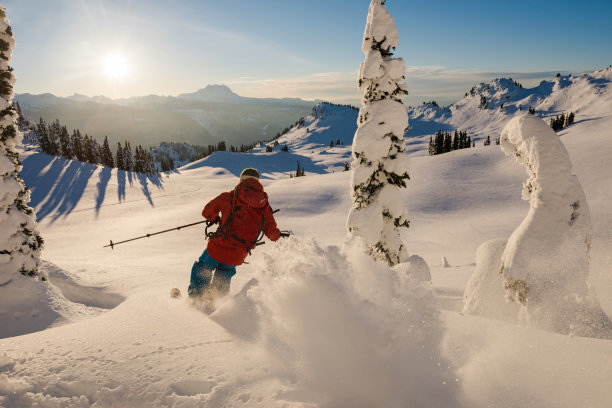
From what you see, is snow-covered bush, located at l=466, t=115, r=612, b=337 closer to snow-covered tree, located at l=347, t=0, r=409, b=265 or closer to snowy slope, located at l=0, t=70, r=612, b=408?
snowy slope, located at l=0, t=70, r=612, b=408

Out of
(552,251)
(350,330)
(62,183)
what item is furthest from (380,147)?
(62,183)

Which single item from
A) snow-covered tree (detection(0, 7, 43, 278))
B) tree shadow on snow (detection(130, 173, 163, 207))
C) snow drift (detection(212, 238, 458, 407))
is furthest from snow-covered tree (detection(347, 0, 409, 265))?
tree shadow on snow (detection(130, 173, 163, 207))

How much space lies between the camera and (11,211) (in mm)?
7238

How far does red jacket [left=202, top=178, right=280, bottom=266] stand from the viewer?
4949 millimetres

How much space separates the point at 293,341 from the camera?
2.60 metres

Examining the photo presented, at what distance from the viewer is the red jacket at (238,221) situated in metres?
4.95

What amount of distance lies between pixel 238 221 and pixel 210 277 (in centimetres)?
112

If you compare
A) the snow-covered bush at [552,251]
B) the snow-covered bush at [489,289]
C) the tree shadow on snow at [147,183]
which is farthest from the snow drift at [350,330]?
the tree shadow on snow at [147,183]

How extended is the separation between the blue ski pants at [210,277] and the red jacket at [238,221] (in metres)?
0.13

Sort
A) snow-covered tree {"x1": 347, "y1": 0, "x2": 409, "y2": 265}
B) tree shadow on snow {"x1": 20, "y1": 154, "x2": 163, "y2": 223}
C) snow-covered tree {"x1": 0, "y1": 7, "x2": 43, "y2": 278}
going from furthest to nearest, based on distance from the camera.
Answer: tree shadow on snow {"x1": 20, "y1": 154, "x2": 163, "y2": 223}, snow-covered tree {"x1": 347, "y1": 0, "x2": 409, "y2": 265}, snow-covered tree {"x1": 0, "y1": 7, "x2": 43, "y2": 278}

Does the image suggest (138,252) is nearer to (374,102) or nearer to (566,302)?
(374,102)

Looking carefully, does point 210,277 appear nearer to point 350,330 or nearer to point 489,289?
point 350,330

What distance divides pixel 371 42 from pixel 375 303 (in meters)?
11.0

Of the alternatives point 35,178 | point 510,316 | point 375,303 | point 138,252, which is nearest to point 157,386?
point 375,303
